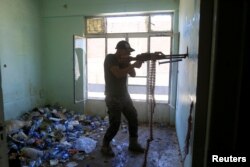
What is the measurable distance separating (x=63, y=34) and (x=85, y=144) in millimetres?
2663

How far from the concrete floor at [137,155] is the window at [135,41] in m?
1.15

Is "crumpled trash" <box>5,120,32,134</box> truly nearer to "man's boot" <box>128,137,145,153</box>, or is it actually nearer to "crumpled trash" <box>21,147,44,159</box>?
"crumpled trash" <box>21,147,44,159</box>

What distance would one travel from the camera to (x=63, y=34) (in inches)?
190

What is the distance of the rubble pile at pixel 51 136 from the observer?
2.86 meters

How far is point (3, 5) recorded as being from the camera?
12.7 feet

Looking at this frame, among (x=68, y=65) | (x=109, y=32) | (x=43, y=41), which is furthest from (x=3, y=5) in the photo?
(x=109, y=32)

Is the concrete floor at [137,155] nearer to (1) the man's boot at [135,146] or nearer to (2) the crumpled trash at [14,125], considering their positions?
(1) the man's boot at [135,146]

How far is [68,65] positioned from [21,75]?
1.00 m

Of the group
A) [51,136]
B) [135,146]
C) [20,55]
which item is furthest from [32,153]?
[20,55]

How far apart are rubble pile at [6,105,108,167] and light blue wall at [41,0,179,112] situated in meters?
0.44

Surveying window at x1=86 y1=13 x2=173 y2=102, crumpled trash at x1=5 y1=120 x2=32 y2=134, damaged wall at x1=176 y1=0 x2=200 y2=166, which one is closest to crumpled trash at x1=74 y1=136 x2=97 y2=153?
crumpled trash at x1=5 y1=120 x2=32 y2=134

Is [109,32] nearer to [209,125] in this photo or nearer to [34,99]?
[34,99]

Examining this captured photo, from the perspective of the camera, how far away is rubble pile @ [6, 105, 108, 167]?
9.37 feet

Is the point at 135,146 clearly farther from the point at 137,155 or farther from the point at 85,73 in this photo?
the point at 85,73
